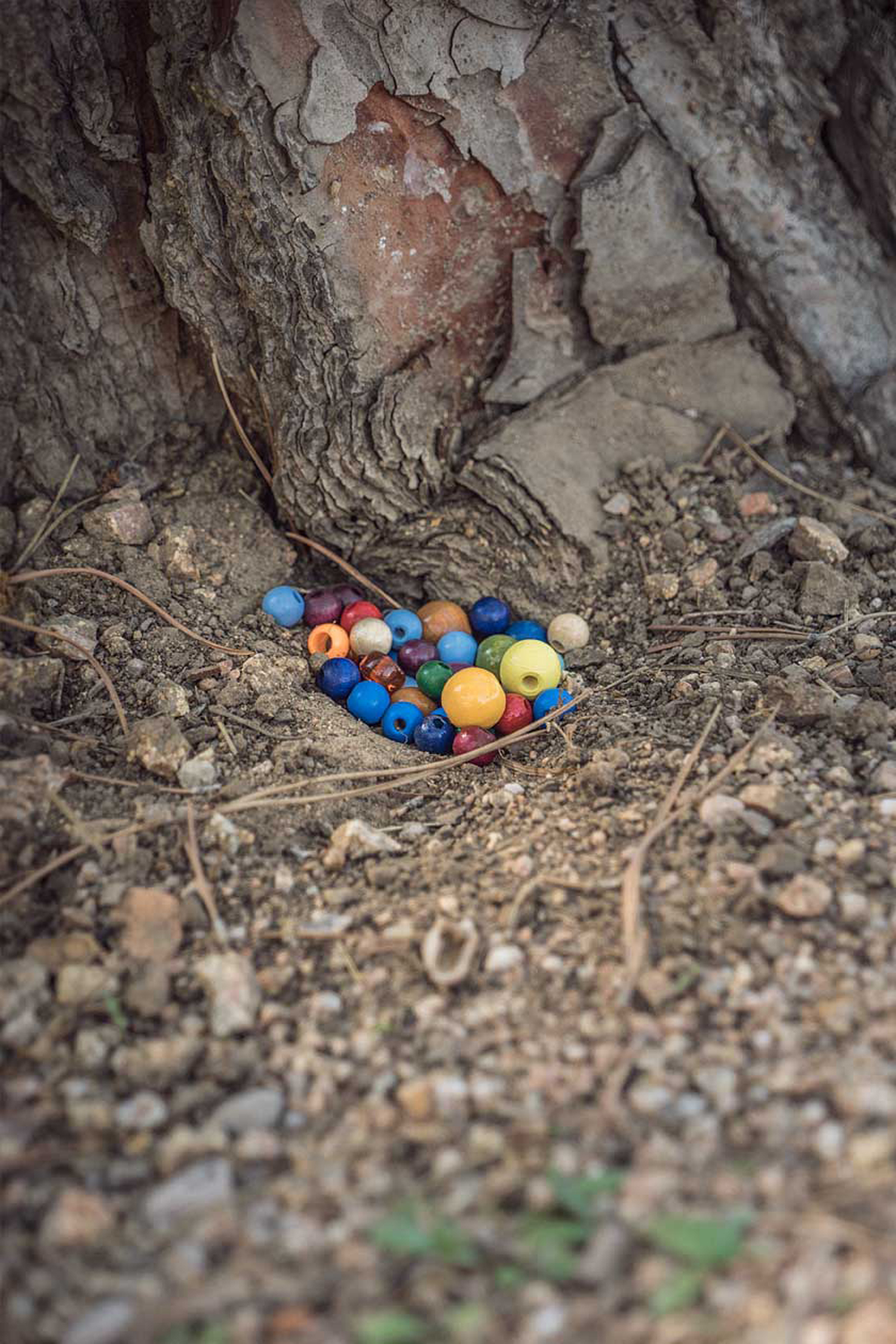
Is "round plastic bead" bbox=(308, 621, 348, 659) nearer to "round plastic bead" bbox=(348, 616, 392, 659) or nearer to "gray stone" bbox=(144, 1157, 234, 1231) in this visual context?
"round plastic bead" bbox=(348, 616, 392, 659)

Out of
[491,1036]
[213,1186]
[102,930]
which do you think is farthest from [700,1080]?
[102,930]

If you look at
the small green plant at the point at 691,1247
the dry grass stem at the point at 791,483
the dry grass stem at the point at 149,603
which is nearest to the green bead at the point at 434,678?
the dry grass stem at the point at 149,603

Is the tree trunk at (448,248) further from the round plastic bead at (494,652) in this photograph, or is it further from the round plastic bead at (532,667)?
the round plastic bead at (532,667)

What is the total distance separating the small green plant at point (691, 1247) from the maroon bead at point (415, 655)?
248 centimetres

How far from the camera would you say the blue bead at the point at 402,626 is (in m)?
4.13

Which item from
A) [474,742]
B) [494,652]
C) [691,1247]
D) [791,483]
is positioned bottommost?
[474,742]

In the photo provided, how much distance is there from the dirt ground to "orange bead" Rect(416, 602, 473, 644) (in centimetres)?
71

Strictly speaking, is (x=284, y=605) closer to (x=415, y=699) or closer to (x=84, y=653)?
(x=415, y=699)

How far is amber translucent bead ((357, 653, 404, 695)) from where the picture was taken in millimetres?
3973

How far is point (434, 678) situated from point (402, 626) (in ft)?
0.89

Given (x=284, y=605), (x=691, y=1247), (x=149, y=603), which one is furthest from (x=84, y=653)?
(x=691, y=1247)

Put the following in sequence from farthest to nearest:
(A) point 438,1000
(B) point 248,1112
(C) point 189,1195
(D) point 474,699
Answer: (D) point 474,699, (A) point 438,1000, (B) point 248,1112, (C) point 189,1195

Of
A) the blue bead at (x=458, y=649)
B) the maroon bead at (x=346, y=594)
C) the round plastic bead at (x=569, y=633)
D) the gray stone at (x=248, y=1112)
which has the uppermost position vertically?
the round plastic bead at (x=569, y=633)

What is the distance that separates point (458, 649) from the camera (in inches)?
161
